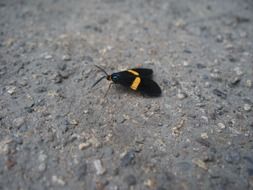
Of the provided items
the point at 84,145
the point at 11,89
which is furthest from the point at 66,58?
the point at 84,145

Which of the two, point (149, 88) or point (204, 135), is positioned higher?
point (149, 88)

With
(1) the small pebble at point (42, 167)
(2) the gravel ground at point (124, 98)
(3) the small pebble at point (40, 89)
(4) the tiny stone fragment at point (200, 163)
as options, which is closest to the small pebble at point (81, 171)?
(2) the gravel ground at point (124, 98)

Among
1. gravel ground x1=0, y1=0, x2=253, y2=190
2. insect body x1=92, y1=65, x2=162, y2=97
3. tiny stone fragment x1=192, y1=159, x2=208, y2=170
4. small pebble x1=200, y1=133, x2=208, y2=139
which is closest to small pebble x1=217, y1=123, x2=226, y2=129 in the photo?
gravel ground x1=0, y1=0, x2=253, y2=190

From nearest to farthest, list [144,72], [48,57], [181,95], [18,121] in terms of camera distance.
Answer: [18,121] < [181,95] < [144,72] < [48,57]

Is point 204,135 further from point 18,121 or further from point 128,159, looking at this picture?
point 18,121

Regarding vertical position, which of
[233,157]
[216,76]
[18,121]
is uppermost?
[18,121]

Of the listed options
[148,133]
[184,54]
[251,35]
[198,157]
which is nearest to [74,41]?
[184,54]

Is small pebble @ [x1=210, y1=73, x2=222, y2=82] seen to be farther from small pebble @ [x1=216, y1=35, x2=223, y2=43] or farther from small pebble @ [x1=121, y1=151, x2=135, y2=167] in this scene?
small pebble @ [x1=121, y1=151, x2=135, y2=167]

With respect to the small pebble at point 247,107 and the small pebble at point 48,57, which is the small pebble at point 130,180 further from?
the small pebble at point 48,57
